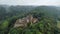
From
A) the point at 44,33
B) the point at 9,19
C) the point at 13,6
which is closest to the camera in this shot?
the point at 44,33

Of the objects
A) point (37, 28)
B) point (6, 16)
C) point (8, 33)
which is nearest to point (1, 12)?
point (6, 16)

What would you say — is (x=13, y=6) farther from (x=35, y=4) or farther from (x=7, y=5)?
(x=35, y=4)

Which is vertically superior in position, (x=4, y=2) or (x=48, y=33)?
(x=4, y=2)

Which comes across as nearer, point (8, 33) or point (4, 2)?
point (8, 33)

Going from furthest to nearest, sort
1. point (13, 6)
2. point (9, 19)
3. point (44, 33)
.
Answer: point (13, 6), point (9, 19), point (44, 33)

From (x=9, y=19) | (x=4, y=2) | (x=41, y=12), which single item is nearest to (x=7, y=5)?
(x=4, y=2)

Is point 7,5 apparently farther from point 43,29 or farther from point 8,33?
point 43,29
